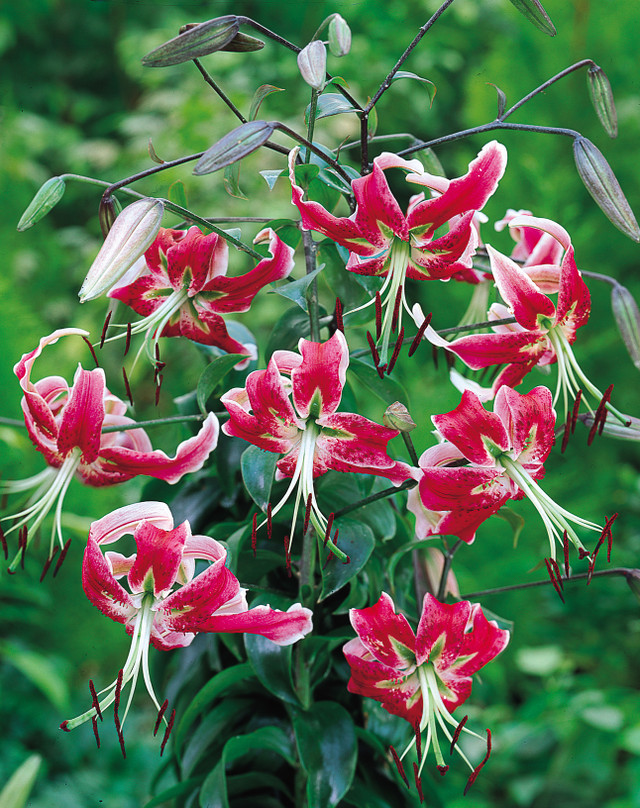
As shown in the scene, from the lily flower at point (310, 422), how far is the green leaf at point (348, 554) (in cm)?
3

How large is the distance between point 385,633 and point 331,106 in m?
0.28

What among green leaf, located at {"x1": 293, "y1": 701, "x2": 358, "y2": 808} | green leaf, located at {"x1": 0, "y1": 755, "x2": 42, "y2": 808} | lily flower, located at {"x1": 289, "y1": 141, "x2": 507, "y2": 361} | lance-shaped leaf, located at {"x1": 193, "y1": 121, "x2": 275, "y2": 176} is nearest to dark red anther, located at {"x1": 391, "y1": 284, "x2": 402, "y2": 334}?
lily flower, located at {"x1": 289, "y1": 141, "x2": 507, "y2": 361}

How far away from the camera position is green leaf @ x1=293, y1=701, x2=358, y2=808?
427mm

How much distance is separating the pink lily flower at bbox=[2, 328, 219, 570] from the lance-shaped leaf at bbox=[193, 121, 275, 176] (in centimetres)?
11

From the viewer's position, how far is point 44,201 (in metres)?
0.39

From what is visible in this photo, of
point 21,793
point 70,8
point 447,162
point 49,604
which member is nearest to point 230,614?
point 21,793

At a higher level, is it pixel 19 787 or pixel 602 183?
pixel 602 183

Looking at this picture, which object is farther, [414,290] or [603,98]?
[414,290]

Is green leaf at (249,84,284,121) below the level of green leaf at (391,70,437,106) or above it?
above

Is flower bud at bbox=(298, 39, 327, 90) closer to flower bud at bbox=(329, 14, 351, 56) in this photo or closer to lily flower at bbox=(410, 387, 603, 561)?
flower bud at bbox=(329, 14, 351, 56)

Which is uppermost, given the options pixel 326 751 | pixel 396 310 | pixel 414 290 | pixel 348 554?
pixel 396 310

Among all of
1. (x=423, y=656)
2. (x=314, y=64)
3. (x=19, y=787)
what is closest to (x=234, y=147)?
(x=314, y=64)

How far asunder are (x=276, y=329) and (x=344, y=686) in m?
0.24

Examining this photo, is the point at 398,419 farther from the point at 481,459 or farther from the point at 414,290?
the point at 414,290
